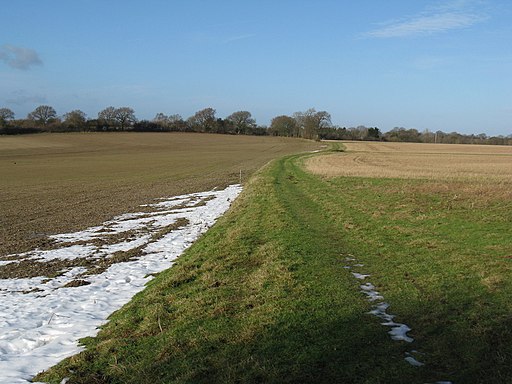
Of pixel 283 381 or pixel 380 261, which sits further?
pixel 380 261

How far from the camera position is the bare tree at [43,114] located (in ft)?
524

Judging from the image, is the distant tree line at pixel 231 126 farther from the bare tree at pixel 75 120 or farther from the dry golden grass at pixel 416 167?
the dry golden grass at pixel 416 167

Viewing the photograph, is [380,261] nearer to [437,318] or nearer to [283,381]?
[437,318]

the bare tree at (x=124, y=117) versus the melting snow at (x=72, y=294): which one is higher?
the bare tree at (x=124, y=117)

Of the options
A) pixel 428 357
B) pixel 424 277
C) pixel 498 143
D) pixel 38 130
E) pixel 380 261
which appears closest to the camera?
pixel 428 357

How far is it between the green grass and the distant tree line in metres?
144

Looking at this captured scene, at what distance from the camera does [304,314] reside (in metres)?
8.14

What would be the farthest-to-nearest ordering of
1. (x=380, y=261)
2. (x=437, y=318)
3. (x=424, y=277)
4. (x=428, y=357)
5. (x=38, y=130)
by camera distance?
(x=38, y=130), (x=380, y=261), (x=424, y=277), (x=437, y=318), (x=428, y=357)

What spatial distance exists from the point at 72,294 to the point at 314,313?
19.8ft

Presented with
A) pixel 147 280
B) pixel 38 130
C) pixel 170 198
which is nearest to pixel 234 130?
pixel 38 130

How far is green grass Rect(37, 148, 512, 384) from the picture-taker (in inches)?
246

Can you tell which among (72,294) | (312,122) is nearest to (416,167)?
(72,294)

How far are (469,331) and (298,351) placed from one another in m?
2.74

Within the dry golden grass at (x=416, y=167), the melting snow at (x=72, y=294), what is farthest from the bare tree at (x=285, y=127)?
the melting snow at (x=72, y=294)
